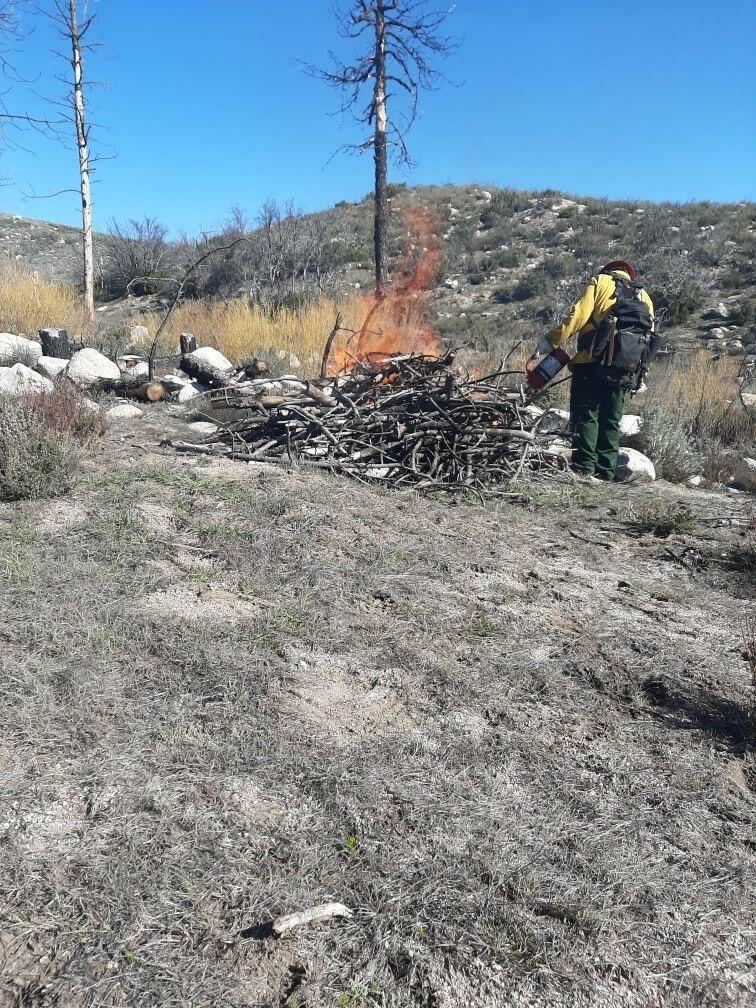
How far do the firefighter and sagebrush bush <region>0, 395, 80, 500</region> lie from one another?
12.6 ft

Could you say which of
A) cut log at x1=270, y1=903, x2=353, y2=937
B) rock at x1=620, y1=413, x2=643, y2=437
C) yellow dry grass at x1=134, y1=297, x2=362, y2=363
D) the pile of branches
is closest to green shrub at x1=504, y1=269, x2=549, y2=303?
yellow dry grass at x1=134, y1=297, x2=362, y2=363

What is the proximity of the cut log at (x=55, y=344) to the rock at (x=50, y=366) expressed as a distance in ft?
1.88

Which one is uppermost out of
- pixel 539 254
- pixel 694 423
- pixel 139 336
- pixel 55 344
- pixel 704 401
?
pixel 539 254

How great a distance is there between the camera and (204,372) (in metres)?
9.21

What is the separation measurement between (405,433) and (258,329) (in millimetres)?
6151

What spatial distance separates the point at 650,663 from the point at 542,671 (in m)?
0.51

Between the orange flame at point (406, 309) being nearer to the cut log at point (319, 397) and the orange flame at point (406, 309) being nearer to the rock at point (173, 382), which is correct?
the cut log at point (319, 397)

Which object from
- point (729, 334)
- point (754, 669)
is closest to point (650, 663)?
point (754, 669)

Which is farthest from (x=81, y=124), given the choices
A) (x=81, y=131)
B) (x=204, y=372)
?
(x=204, y=372)

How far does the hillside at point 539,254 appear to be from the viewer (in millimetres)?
19234

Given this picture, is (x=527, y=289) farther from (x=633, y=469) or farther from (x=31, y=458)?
(x=31, y=458)

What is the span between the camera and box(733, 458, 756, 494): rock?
281 inches

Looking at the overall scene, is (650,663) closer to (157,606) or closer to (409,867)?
(409,867)

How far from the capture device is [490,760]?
253cm
